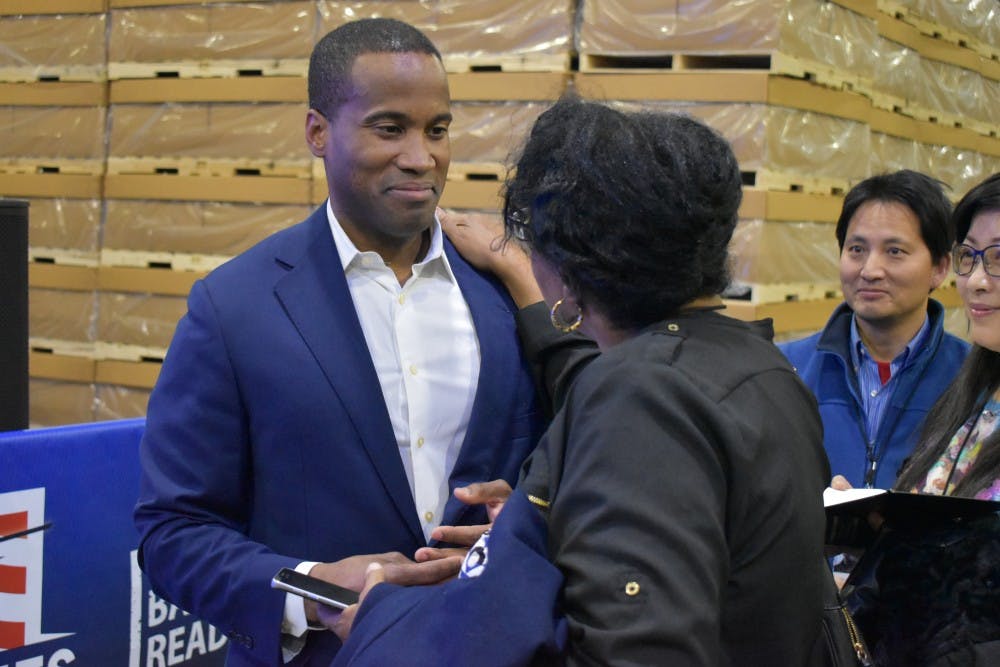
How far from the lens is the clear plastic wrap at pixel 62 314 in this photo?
6.81 m

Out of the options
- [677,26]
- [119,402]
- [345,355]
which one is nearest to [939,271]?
[677,26]

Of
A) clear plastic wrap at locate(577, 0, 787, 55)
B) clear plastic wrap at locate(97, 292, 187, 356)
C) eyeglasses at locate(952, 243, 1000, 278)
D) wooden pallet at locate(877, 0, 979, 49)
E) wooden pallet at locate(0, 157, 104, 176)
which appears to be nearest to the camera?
eyeglasses at locate(952, 243, 1000, 278)

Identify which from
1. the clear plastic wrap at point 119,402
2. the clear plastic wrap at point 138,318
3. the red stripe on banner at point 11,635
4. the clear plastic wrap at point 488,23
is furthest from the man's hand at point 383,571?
the clear plastic wrap at point 119,402

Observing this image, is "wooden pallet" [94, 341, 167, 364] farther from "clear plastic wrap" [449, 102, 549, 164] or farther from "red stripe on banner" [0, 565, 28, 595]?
"red stripe on banner" [0, 565, 28, 595]

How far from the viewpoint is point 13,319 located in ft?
13.7

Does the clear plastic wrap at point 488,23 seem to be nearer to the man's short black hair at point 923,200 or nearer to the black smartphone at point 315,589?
the man's short black hair at point 923,200

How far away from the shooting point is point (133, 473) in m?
3.98

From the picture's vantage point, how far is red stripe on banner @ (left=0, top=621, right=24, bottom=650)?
3498mm

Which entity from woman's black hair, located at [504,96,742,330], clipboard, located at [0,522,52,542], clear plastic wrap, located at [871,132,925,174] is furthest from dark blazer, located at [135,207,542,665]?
clear plastic wrap, located at [871,132,925,174]

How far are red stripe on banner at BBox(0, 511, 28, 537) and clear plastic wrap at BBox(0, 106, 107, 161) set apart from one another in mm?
3621

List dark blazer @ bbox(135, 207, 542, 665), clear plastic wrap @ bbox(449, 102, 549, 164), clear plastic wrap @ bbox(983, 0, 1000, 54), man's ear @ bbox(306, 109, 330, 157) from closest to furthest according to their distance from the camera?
dark blazer @ bbox(135, 207, 542, 665) → man's ear @ bbox(306, 109, 330, 157) → clear plastic wrap @ bbox(449, 102, 549, 164) → clear plastic wrap @ bbox(983, 0, 1000, 54)

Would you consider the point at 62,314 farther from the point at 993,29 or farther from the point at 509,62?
the point at 993,29

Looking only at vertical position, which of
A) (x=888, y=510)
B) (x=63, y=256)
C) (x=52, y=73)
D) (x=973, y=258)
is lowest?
(x=888, y=510)

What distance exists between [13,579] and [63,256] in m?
3.69
